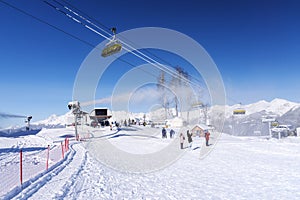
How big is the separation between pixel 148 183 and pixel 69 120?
168 ft

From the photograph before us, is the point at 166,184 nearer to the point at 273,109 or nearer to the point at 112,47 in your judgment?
the point at 112,47

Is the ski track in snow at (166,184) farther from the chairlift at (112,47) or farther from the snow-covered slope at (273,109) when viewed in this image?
the snow-covered slope at (273,109)

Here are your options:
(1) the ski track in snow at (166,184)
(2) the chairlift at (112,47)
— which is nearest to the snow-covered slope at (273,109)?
(1) the ski track in snow at (166,184)

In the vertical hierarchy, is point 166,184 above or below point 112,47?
→ below

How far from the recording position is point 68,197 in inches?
233

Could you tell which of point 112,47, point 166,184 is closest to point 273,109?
point 166,184

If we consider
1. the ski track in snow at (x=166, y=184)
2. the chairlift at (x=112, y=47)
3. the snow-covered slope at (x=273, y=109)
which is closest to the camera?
the ski track in snow at (x=166, y=184)

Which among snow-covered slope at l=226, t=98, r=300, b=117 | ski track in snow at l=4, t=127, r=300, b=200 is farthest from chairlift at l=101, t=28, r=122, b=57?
snow-covered slope at l=226, t=98, r=300, b=117

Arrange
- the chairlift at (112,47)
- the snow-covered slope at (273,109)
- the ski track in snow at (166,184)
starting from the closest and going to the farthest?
the ski track in snow at (166,184)
the chairlift at (112,47)
the snow-covered slope at (273,109)

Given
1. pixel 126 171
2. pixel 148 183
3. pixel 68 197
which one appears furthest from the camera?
pixel 126 171

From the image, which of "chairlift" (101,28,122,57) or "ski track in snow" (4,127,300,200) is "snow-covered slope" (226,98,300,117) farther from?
"chairlift" (101,28,122,57)

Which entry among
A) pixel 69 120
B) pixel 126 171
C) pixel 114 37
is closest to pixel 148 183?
pixel 126 171

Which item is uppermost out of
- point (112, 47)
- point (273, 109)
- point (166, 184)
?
point (112, 47)

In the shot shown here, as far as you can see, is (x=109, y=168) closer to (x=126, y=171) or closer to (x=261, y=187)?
(x=126, y=171)
